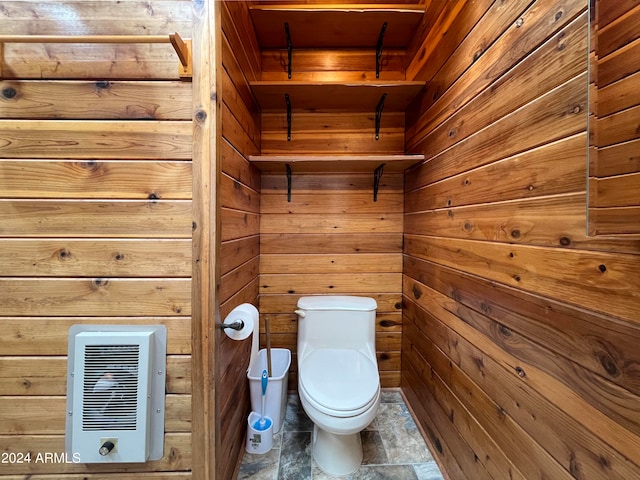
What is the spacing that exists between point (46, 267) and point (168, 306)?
453 millimetres

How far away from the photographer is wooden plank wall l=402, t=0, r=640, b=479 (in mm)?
565

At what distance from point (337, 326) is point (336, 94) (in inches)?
57.5

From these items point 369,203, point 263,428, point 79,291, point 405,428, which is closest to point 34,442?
point 79,291

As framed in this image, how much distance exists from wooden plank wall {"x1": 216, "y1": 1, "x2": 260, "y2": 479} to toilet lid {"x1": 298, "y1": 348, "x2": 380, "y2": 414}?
0.36 metres

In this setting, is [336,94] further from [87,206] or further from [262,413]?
[262,413]

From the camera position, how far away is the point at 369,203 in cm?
180

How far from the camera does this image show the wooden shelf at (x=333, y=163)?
1.46 metres

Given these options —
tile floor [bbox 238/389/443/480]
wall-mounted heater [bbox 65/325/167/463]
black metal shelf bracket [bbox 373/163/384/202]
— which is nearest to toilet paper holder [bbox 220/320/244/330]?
wall-mounted heater [bbox 65/325/167/463]

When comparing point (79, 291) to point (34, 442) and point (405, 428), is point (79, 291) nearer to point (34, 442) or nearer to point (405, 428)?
point (34, 442)

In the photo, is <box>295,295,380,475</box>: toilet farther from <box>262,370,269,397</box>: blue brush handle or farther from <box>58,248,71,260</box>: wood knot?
<box>58,248,71,260</box>: wood knot

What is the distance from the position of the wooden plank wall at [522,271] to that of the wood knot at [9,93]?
1.71 metres

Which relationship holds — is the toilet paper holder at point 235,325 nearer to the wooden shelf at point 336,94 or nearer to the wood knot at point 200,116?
the wood knot at point 200,116

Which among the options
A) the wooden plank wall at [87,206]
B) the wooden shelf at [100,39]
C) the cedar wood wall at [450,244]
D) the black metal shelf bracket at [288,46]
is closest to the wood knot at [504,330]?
the cedar wood wall at [450,244]

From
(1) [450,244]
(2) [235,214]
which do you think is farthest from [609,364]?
(2) [235,214]
